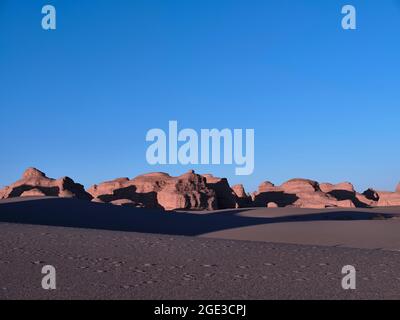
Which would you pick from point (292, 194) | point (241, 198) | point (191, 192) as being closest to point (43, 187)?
point (191, 192)

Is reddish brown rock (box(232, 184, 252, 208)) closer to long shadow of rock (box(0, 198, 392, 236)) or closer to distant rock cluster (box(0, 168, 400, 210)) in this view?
distant rock cluster (box(0, 168, 400, 210))

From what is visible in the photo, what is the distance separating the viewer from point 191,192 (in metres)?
60.9

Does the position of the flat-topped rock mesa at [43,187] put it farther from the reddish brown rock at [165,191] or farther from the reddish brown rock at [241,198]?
the reddish brown rock at [241,198]

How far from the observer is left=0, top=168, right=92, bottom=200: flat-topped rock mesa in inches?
2473

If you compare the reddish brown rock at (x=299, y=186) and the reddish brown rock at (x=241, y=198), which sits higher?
the reddish brown rock at (x=299, y=186)

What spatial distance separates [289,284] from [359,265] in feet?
8.14

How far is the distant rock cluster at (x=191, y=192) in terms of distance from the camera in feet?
200

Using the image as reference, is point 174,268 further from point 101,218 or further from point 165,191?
point 165,191

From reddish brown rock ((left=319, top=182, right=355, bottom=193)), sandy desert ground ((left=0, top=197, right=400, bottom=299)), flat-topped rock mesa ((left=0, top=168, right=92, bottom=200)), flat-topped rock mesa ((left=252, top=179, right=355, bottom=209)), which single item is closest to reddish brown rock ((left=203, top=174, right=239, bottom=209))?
flat-topped rock mesa ((left=252, top=179, right=355, bottom=209))

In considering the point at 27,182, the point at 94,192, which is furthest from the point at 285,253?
the point at 94,192

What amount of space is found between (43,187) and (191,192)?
23.0m

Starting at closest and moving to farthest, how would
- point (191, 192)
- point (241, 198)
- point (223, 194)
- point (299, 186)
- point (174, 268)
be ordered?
point (174, 268) < point (191, 192) < point (223, 194) < point (241, 198) < point (299, 186)

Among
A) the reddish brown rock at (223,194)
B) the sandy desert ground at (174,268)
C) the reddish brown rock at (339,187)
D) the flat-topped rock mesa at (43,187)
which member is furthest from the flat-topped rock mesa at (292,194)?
the sandy desert ground at (174,268)
